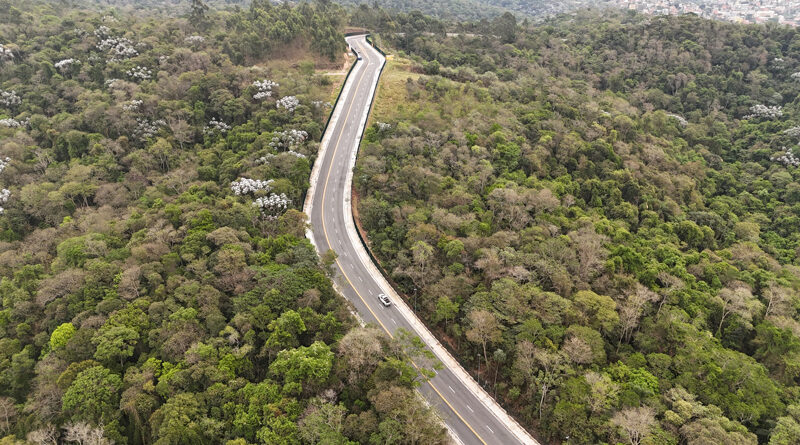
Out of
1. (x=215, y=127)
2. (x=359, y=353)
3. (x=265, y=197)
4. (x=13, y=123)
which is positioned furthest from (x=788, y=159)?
(x=13, y=123)

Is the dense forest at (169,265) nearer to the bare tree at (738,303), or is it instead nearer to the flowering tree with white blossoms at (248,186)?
the flowering tree with white blossoms at (248,186)

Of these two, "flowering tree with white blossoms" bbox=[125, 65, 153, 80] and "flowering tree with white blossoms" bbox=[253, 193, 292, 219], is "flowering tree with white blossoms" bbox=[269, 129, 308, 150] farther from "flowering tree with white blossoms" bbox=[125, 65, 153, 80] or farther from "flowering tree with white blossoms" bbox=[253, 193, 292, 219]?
"flowering tree with white blossoms" bbox=[125, 65, 153, 80]

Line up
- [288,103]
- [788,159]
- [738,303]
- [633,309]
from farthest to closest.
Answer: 1. [788,159]
2. [288,103]
3. [738,303]
4. [633,309]

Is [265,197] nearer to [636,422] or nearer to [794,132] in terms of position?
[636,422]

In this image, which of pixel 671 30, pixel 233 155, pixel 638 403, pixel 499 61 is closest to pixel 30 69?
pixel 233 155

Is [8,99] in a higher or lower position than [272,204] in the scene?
higher

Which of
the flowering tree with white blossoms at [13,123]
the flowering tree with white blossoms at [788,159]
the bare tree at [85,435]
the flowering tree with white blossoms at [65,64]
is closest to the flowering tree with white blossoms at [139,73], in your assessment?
the flowering tree with white blossoms at [65,64]
